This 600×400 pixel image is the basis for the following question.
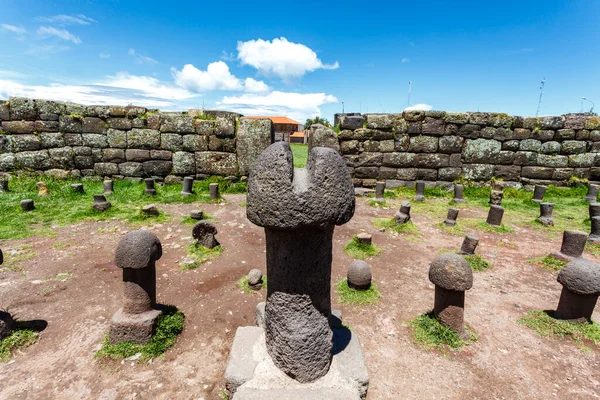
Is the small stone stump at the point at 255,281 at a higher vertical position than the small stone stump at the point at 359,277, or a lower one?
lower

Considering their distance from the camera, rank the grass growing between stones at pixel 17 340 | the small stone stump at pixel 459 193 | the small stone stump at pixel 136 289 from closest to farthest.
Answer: the grass growing between stones at pixel 17 340 → the small stone stump at pixel 136 289 → the small stone stump at pixel 459 193

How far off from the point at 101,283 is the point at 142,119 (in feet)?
21.8

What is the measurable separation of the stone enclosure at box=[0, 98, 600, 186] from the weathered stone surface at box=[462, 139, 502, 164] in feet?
0.11

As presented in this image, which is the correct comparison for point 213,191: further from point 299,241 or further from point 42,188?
point 299,241

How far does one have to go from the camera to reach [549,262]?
209 inches

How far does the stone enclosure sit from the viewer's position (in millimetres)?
9211

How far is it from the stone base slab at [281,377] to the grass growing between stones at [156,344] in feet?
3.57

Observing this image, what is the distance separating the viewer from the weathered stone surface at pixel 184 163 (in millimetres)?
9695

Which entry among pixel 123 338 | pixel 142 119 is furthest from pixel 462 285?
pixel 142 119

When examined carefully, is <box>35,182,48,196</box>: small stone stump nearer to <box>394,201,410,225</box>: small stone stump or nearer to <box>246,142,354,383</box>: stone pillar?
<box>246,142,354,383</box>: stone pillar

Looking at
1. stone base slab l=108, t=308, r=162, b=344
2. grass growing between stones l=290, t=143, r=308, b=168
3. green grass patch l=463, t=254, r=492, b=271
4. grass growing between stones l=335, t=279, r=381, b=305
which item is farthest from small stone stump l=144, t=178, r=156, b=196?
green grass patch l=463, t=254, r=492, b=271

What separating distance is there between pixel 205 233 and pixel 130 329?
2453mm

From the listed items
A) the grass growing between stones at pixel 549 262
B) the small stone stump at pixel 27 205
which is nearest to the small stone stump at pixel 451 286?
the grass growing between stones at pixel 549 262

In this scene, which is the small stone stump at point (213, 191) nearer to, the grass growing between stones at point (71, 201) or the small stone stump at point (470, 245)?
the grass growing between stones at point (71, 201)
